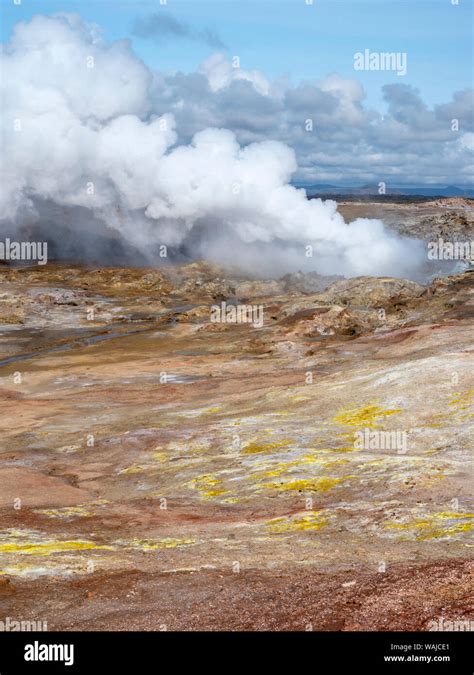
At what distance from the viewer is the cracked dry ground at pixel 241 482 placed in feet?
47.6

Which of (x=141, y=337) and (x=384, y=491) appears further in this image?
(x=141, y=337)

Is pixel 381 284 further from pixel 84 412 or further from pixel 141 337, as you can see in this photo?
pixel 84 412

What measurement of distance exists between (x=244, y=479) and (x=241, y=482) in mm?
309

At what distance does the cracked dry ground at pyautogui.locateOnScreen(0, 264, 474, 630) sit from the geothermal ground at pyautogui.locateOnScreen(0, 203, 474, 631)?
0.29ft

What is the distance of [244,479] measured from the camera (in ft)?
87.9

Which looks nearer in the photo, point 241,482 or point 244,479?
point 241,482

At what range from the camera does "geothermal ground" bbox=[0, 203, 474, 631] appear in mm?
14547

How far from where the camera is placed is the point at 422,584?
14.2 meters

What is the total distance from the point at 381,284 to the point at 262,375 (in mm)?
39755

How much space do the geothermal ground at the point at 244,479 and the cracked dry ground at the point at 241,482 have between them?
0.09m

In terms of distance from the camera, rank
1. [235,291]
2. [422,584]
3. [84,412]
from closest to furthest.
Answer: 1. [422,584]
2. [84,412]
3. [235,291]

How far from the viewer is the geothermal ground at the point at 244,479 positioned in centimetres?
1455

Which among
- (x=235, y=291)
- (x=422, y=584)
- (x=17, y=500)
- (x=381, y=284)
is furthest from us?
(x=235, y=291)

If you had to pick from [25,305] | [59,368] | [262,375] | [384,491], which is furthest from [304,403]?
[25,305]
